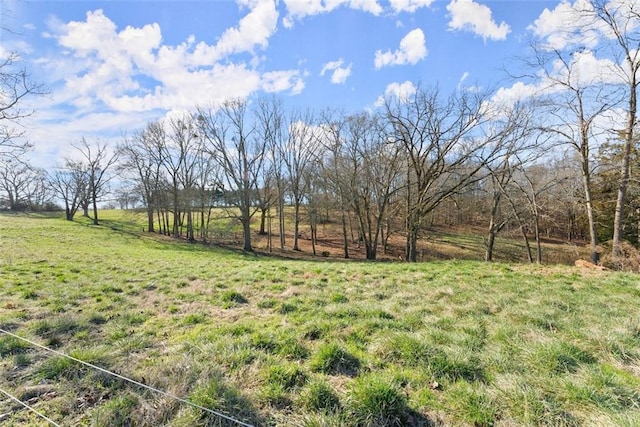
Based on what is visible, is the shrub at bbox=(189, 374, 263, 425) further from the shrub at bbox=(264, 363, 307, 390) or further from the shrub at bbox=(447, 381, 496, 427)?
the shrub at bbox=(447, 381, 496, 427)

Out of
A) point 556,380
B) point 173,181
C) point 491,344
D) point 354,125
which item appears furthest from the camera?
point 173,181

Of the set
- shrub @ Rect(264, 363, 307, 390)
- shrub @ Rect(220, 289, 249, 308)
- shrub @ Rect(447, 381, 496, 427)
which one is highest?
shrub @ Rect(447, 381, 496, 427)

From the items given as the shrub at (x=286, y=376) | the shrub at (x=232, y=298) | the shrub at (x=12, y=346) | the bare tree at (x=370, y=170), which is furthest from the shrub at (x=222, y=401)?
the bare tree at (x=370, y=170)

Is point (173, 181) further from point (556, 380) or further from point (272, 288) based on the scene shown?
point (556, 380)

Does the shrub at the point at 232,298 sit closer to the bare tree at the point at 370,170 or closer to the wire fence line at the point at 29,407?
the wire fence line at the point at 29,407

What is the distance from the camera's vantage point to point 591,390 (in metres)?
2.41

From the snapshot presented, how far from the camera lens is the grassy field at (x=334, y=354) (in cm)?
238

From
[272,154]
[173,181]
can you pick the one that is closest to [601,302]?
[272,154]

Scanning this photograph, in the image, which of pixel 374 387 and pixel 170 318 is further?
pixel 170 318

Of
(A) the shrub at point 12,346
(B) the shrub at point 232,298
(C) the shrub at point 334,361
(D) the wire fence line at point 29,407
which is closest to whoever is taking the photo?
(D) the wire fence line at point 29,407

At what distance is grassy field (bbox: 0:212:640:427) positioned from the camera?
2.38 metres

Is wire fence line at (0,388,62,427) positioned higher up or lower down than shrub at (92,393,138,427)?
lower down

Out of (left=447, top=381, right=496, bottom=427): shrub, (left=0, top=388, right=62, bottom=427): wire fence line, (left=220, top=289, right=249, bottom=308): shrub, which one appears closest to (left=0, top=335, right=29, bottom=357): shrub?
(left=0, top=388, right=62, bottom=427): wire fence line

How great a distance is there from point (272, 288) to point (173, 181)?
1032 inches
